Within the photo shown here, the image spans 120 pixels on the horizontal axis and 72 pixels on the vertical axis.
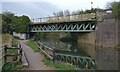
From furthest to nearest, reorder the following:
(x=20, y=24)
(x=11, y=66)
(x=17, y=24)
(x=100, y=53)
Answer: (x=20, y=24) → (x=17, y=24) → (x=100, y=53) → (x=11, y=66)

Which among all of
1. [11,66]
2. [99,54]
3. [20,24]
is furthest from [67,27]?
[11,66]

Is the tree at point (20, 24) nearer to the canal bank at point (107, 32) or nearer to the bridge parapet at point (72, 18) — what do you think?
the bridge parapet at point (72, 18)

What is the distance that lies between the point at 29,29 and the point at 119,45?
109 feet

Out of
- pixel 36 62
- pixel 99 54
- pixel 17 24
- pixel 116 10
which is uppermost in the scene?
pixel 116 10

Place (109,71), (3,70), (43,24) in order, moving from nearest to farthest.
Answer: (3,70) < (109,71) < (43,24)

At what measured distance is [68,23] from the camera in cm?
5472

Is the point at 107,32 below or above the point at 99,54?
above

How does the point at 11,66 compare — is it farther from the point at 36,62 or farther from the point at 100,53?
the point at 100,53

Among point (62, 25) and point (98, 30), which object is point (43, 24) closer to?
point (62, 25)

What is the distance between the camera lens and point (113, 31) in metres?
43.3

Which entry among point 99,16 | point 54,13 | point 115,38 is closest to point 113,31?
point 115,38

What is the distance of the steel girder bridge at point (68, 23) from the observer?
48.9 m

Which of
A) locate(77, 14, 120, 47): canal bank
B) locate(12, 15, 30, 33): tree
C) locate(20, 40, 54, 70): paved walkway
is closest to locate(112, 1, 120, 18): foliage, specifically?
locate(77, 14, 120, 47): canal bank

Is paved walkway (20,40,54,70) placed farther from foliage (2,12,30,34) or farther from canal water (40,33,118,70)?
foliage (2,12,30,34)
